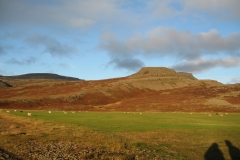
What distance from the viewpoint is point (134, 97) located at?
131750 mm

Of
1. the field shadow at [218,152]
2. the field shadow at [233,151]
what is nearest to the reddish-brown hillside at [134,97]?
the field shadow at [233,151]

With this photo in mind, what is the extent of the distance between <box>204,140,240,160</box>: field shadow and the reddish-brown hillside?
229 ft

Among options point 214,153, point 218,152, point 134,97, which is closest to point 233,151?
point 218,152

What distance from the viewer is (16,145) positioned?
1892cm

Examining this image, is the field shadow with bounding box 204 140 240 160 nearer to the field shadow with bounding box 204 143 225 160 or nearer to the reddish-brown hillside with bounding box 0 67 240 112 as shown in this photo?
the field shadow with bounding box 204 143 225 160

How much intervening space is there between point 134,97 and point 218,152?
11275 cm

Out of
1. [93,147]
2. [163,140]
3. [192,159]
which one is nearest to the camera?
[192,159]

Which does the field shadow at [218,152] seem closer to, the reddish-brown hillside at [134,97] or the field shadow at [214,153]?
the field shadow at [214,153]

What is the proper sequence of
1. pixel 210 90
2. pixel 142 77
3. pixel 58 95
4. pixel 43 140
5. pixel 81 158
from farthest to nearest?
pixel 142 77 → pixel 210 90 → pixel 58 95 → pixel 43 140 → pixel 81 158

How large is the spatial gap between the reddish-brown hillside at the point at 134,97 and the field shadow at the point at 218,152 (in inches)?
2744

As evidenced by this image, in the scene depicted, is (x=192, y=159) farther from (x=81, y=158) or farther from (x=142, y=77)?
(x=142, y=77)

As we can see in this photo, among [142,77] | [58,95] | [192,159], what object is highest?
[142,77]

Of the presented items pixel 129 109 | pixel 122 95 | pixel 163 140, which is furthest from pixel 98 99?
pixel 163 140

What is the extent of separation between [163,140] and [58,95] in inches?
4014
